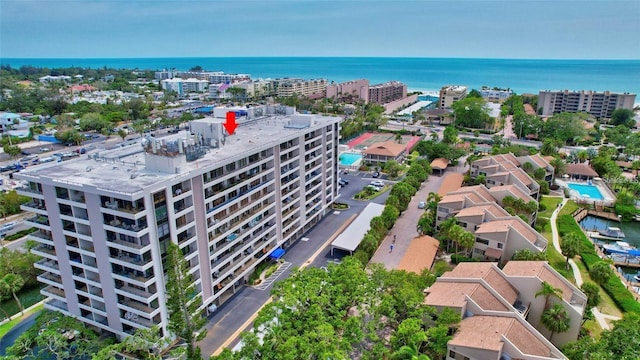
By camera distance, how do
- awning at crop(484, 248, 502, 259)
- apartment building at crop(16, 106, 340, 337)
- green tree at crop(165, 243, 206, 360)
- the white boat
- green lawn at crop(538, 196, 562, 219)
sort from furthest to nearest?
green lawn at crop(538, 196, 562, 219)
the white boat
awning at crop(484, 248, 502, 259)
apartment building at crop(16, 106, 340, 337)
green tree at crop(165, 243, 206, 360)

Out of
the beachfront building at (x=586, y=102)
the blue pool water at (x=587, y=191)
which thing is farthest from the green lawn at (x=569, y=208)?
the beachfront building at (x=586, y=102)

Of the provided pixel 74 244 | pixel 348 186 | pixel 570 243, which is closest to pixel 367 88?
pixel 348 186

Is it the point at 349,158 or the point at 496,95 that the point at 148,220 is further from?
the point at 496,95

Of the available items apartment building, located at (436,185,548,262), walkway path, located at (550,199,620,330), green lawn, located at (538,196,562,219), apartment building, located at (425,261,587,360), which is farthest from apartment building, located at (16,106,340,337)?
green lawn, located at (538,196,562,219)

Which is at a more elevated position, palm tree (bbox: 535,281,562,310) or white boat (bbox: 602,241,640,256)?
palm tree (bbox: 535,281,562,310)

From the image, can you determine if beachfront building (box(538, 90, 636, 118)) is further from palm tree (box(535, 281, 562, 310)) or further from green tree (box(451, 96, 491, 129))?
palm tree (box(535, 281, 562, 310))

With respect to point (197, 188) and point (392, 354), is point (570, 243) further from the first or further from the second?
point (197, 188)

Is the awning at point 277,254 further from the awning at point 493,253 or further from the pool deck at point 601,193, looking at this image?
the pool deck at point 601,193
